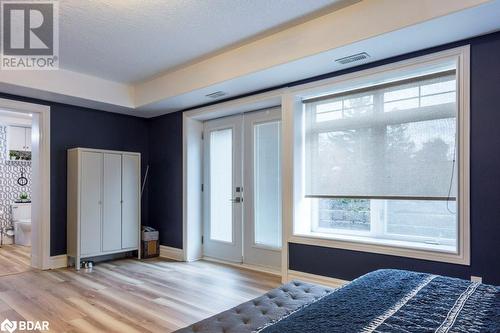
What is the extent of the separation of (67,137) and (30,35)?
1880mm

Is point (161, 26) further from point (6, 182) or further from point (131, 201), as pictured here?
point (6, 182)

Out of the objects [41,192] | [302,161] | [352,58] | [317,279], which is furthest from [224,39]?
[41,192]

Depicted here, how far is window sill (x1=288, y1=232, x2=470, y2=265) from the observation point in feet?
9.20

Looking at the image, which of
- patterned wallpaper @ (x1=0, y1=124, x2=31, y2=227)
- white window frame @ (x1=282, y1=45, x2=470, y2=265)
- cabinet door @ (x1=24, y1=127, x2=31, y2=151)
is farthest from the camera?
cabinet door @ (x1=24, y1=127, x2=31, y2=151)

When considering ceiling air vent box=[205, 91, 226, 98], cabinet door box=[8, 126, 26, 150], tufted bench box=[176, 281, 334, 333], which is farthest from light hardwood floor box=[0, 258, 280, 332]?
cabinet door box=[8, 126, 26, 150]

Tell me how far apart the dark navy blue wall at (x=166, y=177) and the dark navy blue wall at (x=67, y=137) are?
1.41 ft

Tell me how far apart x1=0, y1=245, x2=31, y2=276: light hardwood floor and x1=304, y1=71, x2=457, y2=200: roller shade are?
3.92 meters

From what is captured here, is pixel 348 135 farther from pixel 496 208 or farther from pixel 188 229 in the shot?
pixel 188 229

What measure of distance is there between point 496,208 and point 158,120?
15.6 feet

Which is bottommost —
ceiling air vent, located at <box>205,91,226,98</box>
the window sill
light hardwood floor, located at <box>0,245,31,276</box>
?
light hardwood floor, located at <box>0,245,31,276</box>

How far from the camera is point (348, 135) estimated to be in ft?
11.6

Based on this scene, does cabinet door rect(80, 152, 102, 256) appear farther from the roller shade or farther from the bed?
the bed

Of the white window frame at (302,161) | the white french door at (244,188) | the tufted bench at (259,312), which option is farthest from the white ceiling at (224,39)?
the tufted bench at (259,312)

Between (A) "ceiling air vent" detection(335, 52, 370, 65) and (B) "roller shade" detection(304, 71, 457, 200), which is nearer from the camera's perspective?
(B) "roller shade" detection(304, 71, 457, 200)
